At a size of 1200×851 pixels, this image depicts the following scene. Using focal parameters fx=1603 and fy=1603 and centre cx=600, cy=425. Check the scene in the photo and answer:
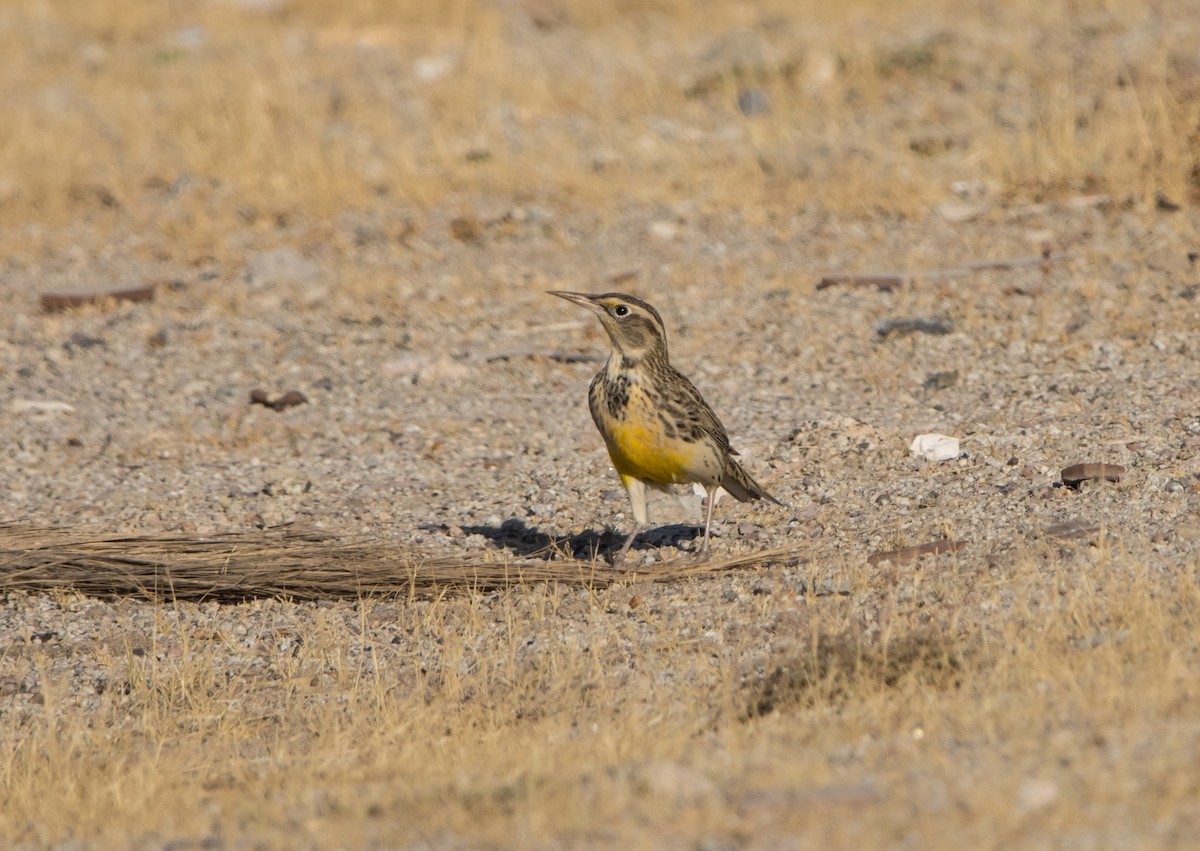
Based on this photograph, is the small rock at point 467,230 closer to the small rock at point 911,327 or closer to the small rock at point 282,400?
the small rock at point 282,400

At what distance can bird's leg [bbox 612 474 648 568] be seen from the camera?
723 centimetres

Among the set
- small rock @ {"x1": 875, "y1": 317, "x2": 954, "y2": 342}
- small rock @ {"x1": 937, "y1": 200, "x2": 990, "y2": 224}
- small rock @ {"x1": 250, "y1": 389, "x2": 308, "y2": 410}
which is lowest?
small rock @ {"x1": 250, "y1": 389, "x2": 308, "y2": 410}

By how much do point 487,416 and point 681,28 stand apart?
976 cm

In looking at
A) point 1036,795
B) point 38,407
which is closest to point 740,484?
point 1036,795

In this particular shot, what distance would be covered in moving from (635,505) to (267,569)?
5.55 feet

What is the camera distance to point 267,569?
7.25m

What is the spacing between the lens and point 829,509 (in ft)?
25.5

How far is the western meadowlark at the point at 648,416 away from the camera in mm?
6902

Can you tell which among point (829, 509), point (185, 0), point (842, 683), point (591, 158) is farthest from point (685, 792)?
point (185, 0)

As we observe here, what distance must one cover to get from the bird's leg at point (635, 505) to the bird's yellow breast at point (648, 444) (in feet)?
0.75

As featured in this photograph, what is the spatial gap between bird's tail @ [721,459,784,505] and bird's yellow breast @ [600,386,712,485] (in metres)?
0.27

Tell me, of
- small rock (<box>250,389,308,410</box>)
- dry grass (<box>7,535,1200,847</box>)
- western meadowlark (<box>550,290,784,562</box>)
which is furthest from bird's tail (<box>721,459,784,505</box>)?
small rock (<box>250,389,308,410</box>)

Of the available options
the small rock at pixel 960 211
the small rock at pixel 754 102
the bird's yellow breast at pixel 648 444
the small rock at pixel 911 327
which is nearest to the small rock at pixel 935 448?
the bird's yellow breast at pixel 648 444

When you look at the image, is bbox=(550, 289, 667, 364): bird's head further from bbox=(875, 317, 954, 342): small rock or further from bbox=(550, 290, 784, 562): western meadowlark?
bbox=(875, 317, 954, 342): small rock
